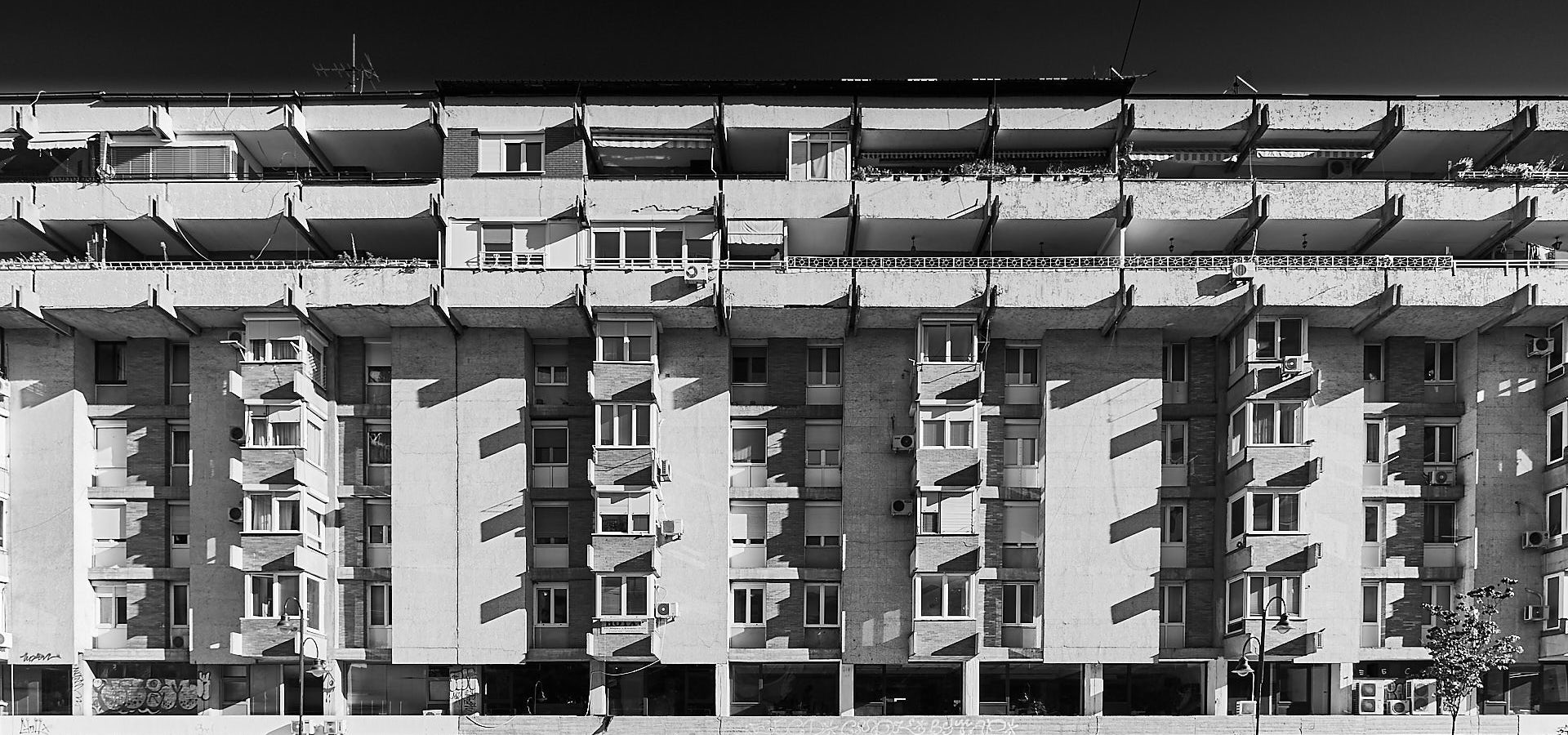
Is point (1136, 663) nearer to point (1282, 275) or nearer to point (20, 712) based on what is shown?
point (1282, 275)

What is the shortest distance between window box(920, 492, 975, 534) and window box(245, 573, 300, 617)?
66.7 feet

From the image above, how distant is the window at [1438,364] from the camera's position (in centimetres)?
3931

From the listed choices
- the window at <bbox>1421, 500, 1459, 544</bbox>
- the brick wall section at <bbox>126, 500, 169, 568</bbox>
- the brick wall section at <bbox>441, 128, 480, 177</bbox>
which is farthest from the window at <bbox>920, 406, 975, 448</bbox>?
the brick wall section at <bbox>126, 500, 169, 568</bbox>

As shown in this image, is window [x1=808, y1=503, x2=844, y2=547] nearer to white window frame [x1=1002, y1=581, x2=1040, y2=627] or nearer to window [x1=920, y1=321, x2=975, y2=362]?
white window frame [x1=1002, y1=581, x2=1040, y2=627]

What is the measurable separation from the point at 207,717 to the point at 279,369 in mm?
11336

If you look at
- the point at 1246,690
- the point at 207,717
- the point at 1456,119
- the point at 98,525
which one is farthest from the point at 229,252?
the point at 1456,119

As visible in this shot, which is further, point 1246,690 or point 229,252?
point 229,252

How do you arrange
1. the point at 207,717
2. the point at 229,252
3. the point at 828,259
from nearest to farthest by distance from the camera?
the point at 207,717 → the point at 828,259 → the point at 229,252

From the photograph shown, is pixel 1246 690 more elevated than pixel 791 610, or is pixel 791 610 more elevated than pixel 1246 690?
pixel 791 610

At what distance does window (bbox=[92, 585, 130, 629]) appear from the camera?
37812 millimetres

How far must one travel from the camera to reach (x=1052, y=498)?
37.7 metres

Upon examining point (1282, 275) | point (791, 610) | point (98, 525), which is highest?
point (1282, 275)

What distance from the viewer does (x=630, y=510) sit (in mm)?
36438

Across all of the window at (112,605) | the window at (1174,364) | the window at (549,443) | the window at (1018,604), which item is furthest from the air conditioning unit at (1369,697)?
the window at (112,605)
